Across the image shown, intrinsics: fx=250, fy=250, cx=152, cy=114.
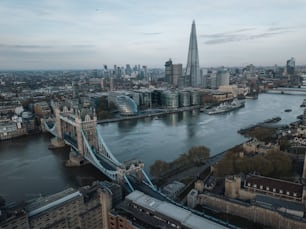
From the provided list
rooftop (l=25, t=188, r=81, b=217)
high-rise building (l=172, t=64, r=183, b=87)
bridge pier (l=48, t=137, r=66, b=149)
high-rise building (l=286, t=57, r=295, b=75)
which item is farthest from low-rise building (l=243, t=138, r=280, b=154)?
high-rise building (l=286, t=57, r=295, b=75)

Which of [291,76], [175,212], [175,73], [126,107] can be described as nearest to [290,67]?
[291,76]

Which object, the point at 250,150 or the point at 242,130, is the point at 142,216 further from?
the point at 242,130

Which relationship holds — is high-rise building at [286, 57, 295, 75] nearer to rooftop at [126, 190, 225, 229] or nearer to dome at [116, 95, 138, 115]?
dome at [116, 95, 138, 115]

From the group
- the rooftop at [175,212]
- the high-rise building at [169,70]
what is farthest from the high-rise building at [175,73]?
the rooftop at [175,212]

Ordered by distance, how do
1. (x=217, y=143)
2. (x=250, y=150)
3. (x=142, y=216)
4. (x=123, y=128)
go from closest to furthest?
(x=142, y=216), (x=250, y=150), (x=217, y=143), (x=123, y=128)

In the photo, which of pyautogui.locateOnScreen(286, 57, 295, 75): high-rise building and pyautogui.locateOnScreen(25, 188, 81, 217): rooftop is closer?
pyautogui.locateOnScreen(25, 188, 81, 217): rooftop

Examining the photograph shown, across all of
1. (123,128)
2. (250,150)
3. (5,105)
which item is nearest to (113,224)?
(250,150)
